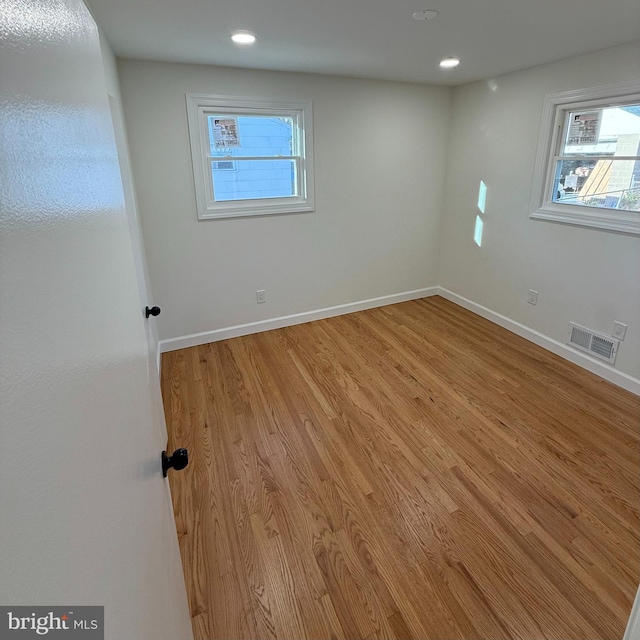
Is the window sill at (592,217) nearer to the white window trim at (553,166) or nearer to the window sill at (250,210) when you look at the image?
the white window trim at (553,166)

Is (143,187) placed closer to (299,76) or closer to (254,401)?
(299,76)

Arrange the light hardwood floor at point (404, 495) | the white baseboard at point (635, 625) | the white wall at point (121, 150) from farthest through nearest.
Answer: the white wall at point (121, 150)
the light hardwood floor at point (404, 495)
the white baseboard at point (635, 625)

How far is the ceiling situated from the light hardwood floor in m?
2.28

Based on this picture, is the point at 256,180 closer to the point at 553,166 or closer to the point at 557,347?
the point at 553,166

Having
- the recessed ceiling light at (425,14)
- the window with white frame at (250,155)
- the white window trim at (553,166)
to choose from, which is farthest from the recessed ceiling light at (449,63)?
the window with white frame at (250,155)

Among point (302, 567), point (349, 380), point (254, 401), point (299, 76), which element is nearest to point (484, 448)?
point (349, 380)

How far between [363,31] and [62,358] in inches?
101

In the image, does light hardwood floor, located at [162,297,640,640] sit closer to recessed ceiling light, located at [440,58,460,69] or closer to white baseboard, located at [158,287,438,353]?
white baseboard, located at [158,287,438,353]

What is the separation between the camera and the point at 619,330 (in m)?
2.82

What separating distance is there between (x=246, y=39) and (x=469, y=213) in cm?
272

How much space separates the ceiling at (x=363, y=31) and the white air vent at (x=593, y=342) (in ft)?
6.60

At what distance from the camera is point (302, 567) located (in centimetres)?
160

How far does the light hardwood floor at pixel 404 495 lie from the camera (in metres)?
1.45

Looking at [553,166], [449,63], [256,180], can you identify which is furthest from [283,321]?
[553,166]
